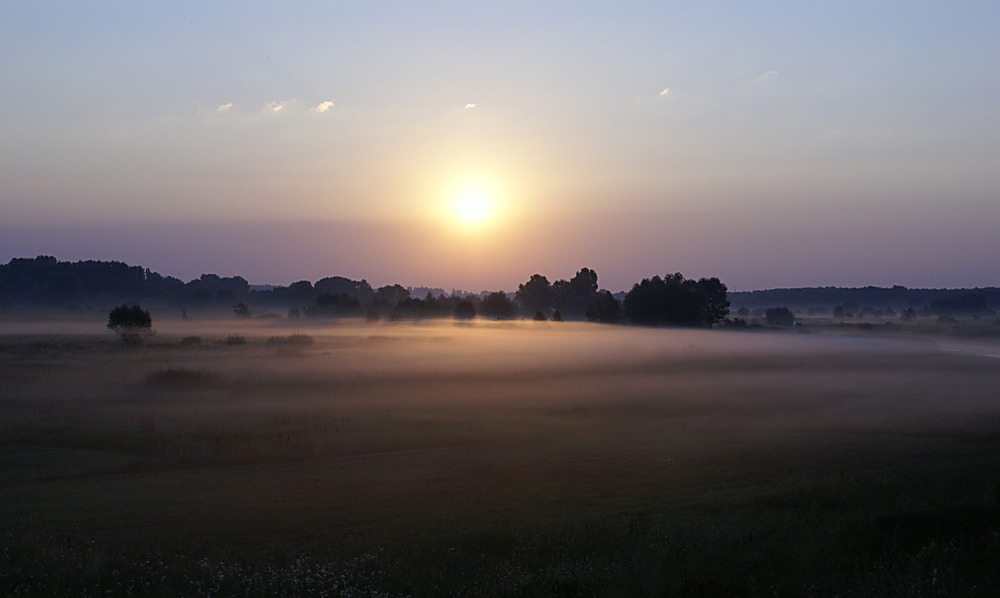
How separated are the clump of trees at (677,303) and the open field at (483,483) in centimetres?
7262

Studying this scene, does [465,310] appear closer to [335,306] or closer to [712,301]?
[335,306]

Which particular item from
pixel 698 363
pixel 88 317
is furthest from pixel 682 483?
pixel 88 317

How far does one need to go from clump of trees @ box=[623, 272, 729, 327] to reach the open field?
72625 mm

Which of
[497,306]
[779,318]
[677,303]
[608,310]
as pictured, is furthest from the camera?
[497,306]

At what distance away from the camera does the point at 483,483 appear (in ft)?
80.7

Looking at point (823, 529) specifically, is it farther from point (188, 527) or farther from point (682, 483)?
point (188, 527)

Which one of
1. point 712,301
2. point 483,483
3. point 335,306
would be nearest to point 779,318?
point 712,301

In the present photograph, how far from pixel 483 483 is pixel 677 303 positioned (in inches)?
4614

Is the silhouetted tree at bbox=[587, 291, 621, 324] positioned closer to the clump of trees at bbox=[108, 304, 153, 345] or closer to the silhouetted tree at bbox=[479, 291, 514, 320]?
the silhouetted tree at bbox=[479, 291, 514, 320]

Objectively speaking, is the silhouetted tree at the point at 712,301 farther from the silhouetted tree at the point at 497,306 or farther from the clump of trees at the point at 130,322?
the clump of trees at the point at 130,322

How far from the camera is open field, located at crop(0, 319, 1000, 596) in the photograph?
1288 cm

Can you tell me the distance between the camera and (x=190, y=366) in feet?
202

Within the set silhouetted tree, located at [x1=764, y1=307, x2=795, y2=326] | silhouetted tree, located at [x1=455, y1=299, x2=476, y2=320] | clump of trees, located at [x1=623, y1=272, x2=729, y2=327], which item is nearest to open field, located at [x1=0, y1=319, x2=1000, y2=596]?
clump of trees, located at [x1=623, y1=272, x2=729, y2=327]

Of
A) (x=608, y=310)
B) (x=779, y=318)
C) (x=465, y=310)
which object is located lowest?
(x=779, y=318)
